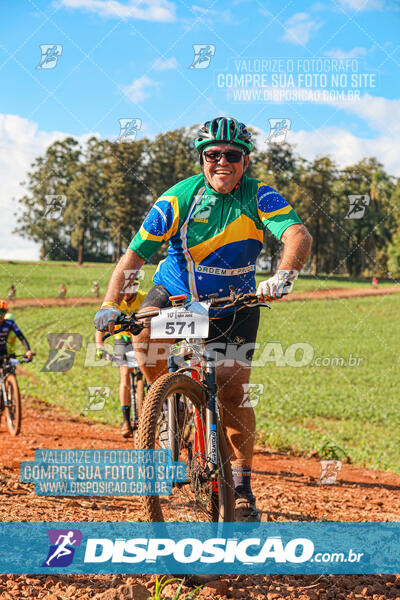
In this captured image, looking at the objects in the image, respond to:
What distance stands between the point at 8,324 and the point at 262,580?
6730 millimetres

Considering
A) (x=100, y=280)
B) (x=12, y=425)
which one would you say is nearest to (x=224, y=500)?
(x=12, y=425)

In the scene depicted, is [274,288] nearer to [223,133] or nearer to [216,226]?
[216,226]

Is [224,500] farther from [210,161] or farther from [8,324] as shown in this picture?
[8,324]

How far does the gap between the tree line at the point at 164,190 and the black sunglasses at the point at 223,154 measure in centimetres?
871

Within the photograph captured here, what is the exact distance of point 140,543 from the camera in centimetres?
321

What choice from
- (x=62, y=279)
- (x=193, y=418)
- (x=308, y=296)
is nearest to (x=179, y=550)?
(x=193, y=418)

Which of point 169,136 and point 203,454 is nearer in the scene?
point 203,454

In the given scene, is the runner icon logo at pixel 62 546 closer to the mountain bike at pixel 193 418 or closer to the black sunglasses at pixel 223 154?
the mountain bike at pixel 193 418

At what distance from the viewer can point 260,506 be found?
4.87 metres

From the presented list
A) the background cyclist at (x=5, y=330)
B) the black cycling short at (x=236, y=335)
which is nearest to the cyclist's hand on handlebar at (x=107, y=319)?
the black cycling short at (x=236, y=335)

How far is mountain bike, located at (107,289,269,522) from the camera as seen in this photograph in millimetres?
3113

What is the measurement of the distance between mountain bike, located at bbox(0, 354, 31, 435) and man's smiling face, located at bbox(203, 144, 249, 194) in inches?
241

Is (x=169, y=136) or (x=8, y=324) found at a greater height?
(x=169, y=136)

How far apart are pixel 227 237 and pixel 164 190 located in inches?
1162
